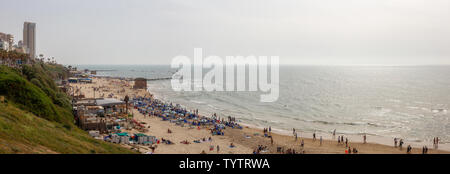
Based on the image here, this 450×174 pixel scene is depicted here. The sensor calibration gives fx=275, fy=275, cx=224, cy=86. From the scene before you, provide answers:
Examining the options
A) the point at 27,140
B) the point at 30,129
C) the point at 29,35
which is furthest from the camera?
the point at 29,35

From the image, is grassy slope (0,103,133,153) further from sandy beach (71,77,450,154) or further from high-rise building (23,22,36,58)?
high-rise building (23,22,36,58)

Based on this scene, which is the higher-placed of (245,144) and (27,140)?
(27,140)

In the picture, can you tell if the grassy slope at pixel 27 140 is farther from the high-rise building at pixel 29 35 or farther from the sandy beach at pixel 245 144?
the high-rise building at pixel 29 35

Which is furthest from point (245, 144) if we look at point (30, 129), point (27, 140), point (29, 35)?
point (29, 35)

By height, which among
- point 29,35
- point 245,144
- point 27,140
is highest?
point 29,35

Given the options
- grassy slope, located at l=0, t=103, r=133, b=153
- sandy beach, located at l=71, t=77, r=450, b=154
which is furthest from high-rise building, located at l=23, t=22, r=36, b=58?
grassy slope, located at l=0, t=103, r=133, b=153

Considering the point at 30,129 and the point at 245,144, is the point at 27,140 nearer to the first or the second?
the point at 30,129

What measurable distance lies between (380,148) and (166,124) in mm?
22551

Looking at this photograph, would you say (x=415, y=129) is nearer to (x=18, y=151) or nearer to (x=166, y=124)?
(x=166, y=124)

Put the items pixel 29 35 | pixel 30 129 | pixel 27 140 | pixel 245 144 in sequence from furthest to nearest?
pixel 29 35
pixel 245 144
pixel 30 129
pixel 27 140

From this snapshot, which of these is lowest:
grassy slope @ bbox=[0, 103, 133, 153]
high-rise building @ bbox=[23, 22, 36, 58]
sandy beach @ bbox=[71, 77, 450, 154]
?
sandy beach @ bbox=[71, 77, 450, 154]

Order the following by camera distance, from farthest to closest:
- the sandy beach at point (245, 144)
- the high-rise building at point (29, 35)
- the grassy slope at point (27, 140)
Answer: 1. the high-rise building at point (29, 35)
2. the sandy beach at point (245, 144)
3. the grassy slope at point (27, 140)

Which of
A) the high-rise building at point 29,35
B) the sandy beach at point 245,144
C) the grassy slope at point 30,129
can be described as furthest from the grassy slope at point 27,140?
the high-rise building at point 29,35
